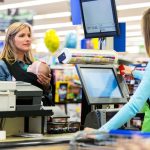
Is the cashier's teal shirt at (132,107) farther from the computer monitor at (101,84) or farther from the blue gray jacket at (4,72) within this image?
the blue gray jacket at (4,72)

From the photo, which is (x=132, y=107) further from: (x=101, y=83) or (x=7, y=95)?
(x=7, y=95)

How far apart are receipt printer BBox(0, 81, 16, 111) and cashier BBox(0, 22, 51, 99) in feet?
2.08

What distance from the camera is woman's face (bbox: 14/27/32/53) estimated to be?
13.0 feet

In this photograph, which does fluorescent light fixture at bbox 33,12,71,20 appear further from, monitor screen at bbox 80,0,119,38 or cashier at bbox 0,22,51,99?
monitor screen at bbox 80,0,119,38

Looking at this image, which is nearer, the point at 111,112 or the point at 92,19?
the point at 111,112

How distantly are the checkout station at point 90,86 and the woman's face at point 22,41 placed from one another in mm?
597

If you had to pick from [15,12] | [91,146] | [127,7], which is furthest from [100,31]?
[127,7]

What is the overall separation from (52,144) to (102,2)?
2.31 meters

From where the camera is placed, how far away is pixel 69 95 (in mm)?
8430

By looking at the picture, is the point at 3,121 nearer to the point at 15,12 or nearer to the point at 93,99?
the point at 93,99

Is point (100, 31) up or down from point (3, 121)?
up

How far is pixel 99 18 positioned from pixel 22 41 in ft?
2.65

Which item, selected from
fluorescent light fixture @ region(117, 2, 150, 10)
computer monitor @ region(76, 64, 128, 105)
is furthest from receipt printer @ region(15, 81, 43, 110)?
fluorescent light fixture @ region(117, 2, 150, 10)

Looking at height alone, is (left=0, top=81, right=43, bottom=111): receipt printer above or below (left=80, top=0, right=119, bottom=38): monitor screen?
below
